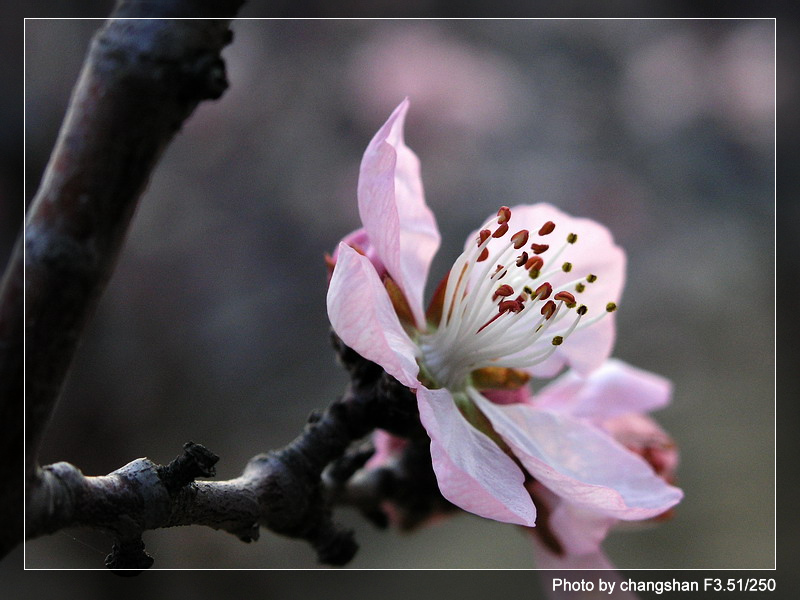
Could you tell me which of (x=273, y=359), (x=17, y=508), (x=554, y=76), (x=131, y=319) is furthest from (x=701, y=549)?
(x=17, y=508)

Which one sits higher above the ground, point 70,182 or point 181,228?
point 181,228

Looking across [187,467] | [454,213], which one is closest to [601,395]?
[187,467]

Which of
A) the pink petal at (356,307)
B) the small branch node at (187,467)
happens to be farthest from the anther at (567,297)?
the small branch node at (187,467)

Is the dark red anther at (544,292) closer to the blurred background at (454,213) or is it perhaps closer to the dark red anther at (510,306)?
the dark red anther at (510,306)

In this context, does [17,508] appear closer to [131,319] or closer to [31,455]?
[31,455]

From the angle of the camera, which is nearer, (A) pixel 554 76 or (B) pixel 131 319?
(B) pixel 131 319

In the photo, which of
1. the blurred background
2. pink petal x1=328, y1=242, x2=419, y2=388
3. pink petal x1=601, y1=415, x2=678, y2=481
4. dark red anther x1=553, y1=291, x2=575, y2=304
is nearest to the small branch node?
pink petal x1=328, y1=242, x2=419, y2=388

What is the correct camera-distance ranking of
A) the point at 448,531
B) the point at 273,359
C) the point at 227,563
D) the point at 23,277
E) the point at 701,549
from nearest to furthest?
the point at 23,277 < the point at 227,563 < the point at 273,359 < the point at 701,549 < the point at 448,531
